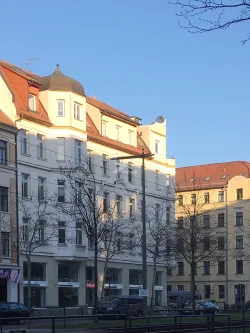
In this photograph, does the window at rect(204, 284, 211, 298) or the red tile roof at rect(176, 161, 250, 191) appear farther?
the red tile roof at rect(176, 161, 250, 191)

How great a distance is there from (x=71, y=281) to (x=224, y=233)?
1538 inches

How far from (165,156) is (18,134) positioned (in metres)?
23.9

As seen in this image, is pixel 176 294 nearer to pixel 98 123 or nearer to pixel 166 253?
pixel 166 253

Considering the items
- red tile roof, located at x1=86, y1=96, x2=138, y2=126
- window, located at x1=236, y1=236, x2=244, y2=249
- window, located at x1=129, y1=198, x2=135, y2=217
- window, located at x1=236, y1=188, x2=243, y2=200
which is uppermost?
red tile roof, located at x1=86, y1=96, x2=138, y2=126

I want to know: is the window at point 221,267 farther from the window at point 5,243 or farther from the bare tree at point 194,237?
the window at point 5,243

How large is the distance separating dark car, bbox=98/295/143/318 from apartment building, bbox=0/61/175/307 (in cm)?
802

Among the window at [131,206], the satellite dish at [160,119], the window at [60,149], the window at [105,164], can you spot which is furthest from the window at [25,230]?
the satellite dish at [160,119]

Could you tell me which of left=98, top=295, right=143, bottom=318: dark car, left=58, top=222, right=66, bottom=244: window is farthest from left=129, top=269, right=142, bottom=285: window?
left=98, top=295, right=143, bottom=318: dark car

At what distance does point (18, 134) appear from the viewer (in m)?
58.0

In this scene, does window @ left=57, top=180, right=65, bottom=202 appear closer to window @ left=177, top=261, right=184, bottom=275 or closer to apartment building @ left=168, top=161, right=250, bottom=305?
apartment building @ left=168, top=161, right=250, bottom=305

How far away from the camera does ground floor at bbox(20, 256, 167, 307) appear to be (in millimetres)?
58906

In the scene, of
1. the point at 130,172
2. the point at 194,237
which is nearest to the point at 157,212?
the point at 130,172

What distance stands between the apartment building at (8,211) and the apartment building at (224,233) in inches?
1583

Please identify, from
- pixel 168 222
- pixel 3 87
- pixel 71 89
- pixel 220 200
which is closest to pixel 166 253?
pixel 168 222
